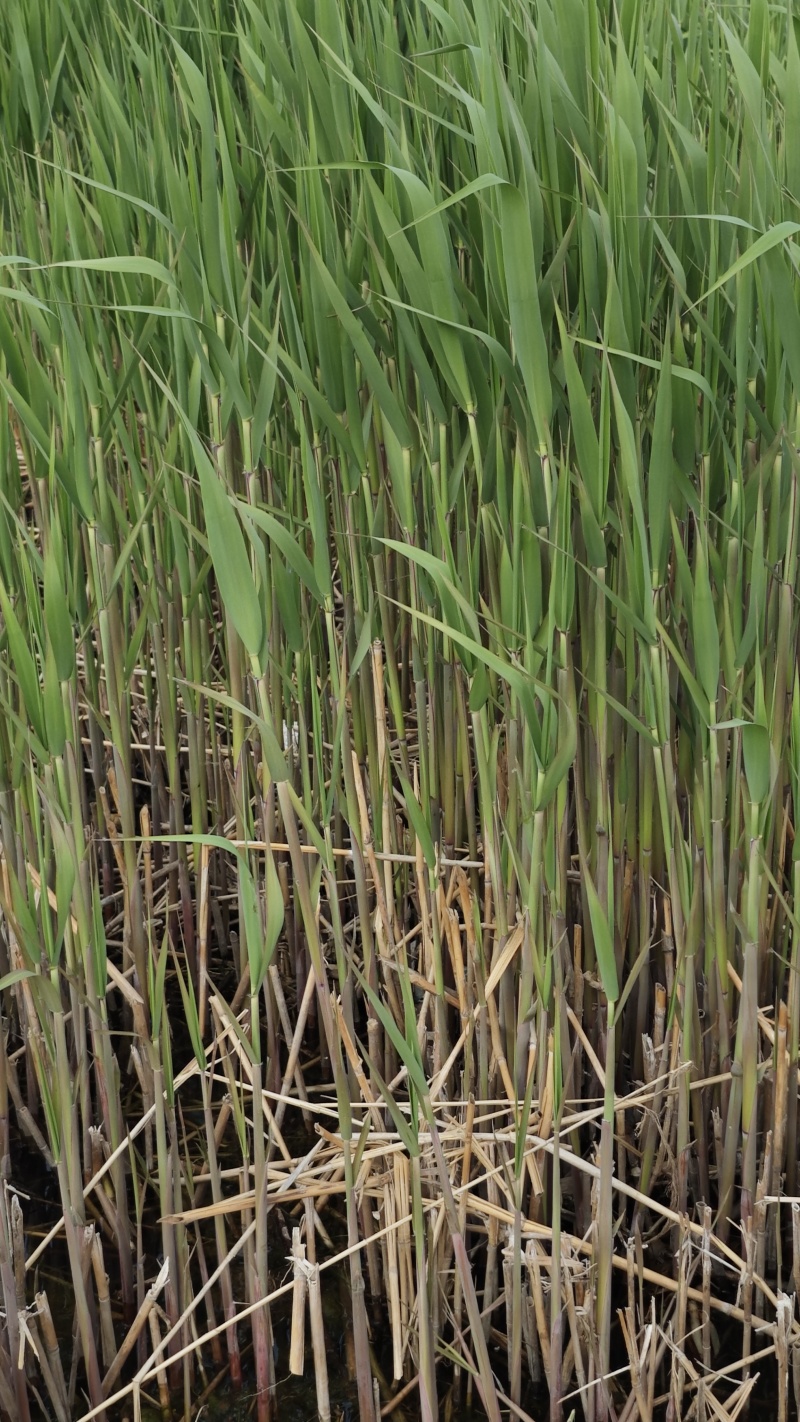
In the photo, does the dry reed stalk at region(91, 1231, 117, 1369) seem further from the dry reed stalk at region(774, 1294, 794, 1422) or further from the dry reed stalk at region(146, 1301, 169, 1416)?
the dry reed stalk at region(774, 1294, 794, 1422)

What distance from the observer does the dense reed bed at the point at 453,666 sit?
95 cm

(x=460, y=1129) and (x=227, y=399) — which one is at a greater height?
(x=227, y=399)

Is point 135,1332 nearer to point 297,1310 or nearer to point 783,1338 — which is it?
point 297,1310

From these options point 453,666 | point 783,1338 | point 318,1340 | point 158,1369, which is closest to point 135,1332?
point 158,1369

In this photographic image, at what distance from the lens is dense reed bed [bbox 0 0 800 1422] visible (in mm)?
953

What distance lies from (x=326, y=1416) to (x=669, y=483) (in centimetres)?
81

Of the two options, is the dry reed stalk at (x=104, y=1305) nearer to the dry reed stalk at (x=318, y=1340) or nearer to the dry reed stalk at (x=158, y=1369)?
the dry reed stalk at (x=158, y=1369)

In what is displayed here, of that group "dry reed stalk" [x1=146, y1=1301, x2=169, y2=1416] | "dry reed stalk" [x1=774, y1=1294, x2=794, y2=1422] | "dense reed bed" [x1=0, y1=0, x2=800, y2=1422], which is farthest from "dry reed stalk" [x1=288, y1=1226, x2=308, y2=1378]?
"dry reed stalk" [x1=774, y1=1294, x2=794, y2=1422]

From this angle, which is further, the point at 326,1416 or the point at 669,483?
the point at 326,1416

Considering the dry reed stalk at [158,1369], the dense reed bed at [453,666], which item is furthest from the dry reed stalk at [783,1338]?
the dry reed stalk at [158,1369]

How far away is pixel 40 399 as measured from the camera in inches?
42.8

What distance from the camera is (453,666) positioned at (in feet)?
3.88

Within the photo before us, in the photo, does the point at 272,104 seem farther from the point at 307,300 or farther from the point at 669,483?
the point at 669,483

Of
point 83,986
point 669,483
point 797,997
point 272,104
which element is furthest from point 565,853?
point 272,104
